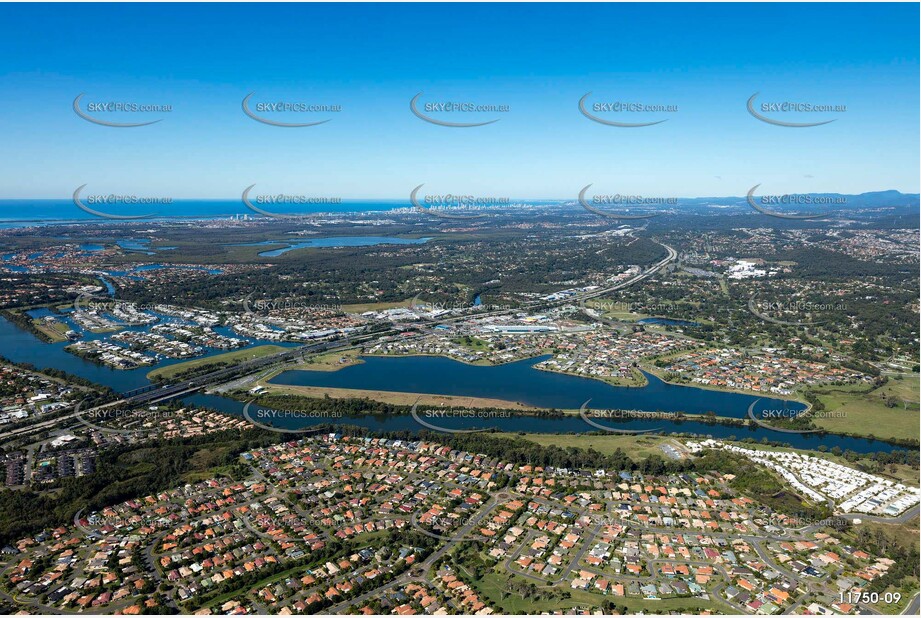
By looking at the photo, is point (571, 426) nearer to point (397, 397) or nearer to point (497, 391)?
point (497, 391)

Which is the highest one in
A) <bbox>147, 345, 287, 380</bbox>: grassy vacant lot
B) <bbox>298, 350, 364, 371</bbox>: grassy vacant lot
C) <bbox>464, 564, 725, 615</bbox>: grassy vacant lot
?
<bbox>147, 345, 287, 380</bbox>: grassy vacant lot

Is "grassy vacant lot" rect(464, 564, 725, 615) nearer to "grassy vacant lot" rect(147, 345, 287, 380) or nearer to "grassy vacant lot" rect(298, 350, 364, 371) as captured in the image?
"grassy vacant lot" rect(298, 350, 364, 371)

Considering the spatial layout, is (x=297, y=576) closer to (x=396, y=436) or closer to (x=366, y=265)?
(x=396, y=436)

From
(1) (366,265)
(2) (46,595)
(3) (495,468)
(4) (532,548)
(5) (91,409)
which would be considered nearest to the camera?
(2) (46,595)

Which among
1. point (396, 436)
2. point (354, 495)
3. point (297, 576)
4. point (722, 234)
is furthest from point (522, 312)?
point (722, 234)

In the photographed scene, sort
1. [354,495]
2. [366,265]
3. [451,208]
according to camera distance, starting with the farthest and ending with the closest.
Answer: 1. [451,208]
2. [366,265]
3. [354,495]
